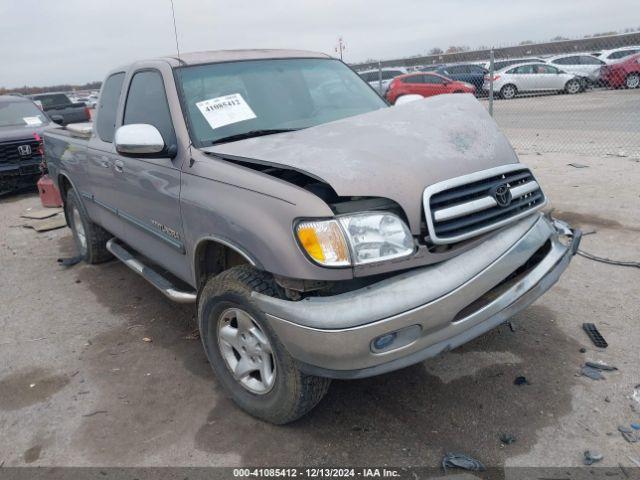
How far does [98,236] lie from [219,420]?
313 cm

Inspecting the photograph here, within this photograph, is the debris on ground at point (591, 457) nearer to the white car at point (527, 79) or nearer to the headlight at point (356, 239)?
the headlight at point (356, 239)

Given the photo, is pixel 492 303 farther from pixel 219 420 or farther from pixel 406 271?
pixel 219 420

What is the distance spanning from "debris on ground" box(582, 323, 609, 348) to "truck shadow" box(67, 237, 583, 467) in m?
0.13

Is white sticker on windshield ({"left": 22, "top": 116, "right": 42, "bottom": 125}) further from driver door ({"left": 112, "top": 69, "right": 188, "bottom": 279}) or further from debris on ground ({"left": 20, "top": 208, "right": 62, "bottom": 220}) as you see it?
driver door ({"left": 112, "top": 69, "right": 188, "bottom": 279})

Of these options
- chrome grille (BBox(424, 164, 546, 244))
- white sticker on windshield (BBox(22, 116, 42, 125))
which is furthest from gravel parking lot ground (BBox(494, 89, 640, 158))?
white sticker on windshield (BBox(22, 116, 42, 125))

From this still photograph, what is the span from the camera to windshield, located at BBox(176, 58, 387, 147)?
3.20 meters

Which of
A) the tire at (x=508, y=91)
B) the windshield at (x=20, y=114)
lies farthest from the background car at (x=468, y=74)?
the windshield at (x=20, y=114)

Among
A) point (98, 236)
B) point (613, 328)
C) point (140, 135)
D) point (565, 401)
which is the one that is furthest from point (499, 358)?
point (98, 236)

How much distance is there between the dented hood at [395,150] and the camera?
A: 2.38m

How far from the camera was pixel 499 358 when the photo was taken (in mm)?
3254

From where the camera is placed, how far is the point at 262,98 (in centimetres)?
343

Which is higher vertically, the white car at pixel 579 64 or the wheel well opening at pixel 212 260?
the white car at pixel 579 64

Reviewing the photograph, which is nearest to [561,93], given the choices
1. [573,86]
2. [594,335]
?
[573,86]

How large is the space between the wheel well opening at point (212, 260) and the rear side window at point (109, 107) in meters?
1.78
